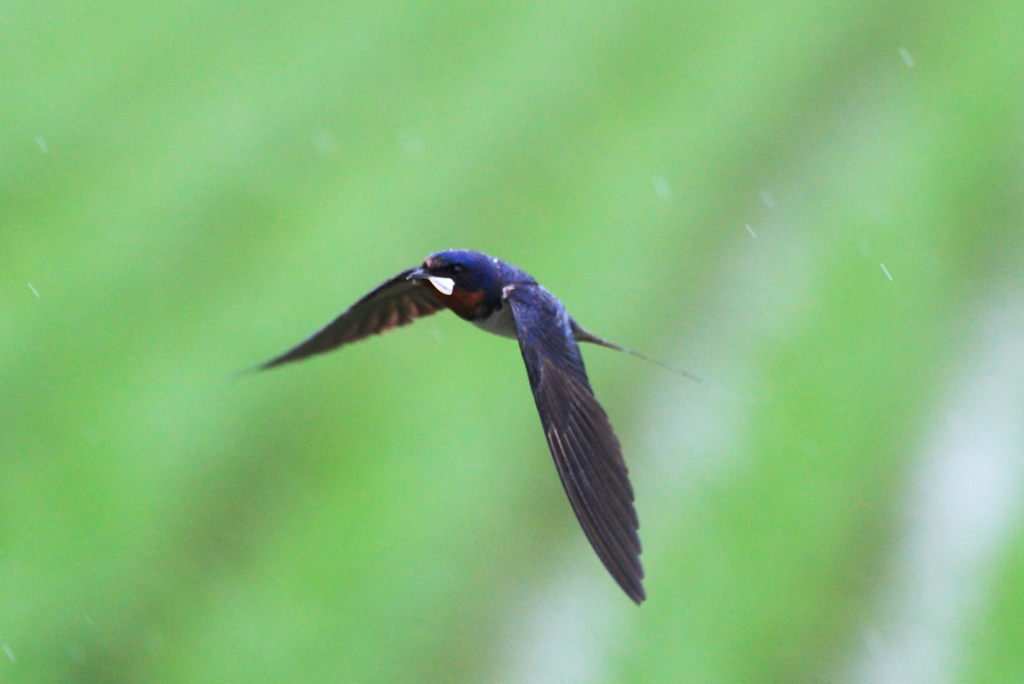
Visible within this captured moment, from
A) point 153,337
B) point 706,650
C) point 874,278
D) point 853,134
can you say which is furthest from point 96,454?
point 853,134

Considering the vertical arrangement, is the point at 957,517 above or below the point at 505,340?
below

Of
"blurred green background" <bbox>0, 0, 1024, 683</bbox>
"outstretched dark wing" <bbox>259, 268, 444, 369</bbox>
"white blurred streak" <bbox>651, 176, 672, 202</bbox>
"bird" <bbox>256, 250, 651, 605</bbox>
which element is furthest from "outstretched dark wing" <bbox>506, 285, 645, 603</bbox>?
"white blurred streak" <bbox>651, 176, 672, 202</bbox>

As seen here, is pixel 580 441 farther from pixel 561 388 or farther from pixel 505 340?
pixel 505 340

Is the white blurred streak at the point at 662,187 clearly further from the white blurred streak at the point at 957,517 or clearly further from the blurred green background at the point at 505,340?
the white blurred streak at the point at 957,517

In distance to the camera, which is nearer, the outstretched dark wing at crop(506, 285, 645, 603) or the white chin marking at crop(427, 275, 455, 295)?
the outstretched dark wing at crop(506, 285, 645, 603)

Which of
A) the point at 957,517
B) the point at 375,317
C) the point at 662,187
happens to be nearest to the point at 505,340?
the point at 662,187

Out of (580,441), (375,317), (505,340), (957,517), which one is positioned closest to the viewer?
(580,441)

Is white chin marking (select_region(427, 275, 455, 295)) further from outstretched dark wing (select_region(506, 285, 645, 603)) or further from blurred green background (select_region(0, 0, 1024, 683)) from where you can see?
blurred green background (select_region(0, 0, 1024, 683))

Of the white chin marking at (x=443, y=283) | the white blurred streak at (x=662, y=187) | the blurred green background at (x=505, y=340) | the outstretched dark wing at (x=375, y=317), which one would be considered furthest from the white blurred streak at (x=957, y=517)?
the white chin marking at (x=443, y=283)
